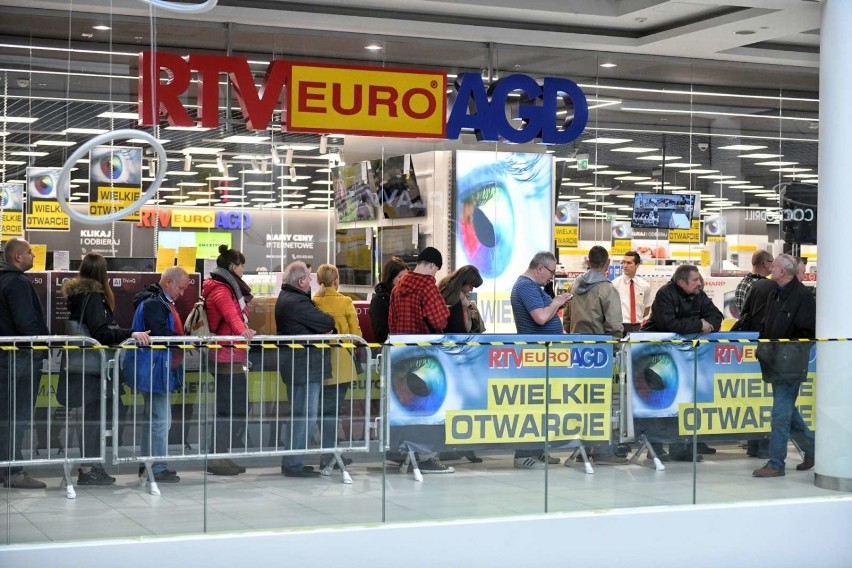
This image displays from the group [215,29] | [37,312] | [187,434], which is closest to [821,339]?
[187,434]

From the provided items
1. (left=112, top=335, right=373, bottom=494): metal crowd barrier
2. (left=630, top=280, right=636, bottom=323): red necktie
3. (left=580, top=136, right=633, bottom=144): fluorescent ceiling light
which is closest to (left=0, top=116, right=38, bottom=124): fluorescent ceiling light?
(left=112, top=335, right=373, bottom=494): metal crowd barrier

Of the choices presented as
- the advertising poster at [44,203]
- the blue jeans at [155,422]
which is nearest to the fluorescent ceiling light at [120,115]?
the advertising poster at [44,203]

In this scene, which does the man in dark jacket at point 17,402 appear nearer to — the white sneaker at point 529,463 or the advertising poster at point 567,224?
the white sneaker at point 529,463

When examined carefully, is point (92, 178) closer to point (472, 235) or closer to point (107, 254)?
point (107, 254)

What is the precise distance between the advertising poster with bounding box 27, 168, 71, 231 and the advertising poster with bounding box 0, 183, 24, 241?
3.6 inches

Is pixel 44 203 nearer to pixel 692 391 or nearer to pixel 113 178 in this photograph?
pixel 113 178

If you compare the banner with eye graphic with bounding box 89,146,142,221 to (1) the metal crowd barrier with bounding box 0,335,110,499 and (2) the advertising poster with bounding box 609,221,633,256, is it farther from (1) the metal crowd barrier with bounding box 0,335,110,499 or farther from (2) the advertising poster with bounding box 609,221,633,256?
(2) the advertising poster with bounding box 609,221,633,256

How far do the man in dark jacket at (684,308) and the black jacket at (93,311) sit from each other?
3.95m

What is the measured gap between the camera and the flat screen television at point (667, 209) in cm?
1365

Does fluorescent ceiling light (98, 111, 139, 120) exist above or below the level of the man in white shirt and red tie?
above

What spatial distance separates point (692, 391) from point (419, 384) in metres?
1.83

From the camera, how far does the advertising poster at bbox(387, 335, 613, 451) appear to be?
716cm

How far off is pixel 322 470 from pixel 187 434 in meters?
0.82

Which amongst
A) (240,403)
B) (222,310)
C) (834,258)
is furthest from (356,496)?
(834,258)
